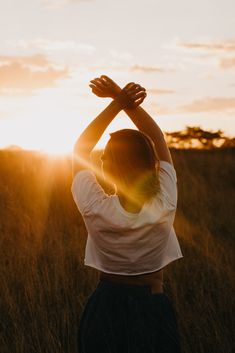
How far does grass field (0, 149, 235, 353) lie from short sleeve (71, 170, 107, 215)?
1.68m

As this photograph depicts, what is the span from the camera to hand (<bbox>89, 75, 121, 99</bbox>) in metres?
1.92

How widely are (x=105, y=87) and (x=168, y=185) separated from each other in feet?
1.41

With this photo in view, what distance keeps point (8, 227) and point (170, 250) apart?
406 cm

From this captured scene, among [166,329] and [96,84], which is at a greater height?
[96,84]

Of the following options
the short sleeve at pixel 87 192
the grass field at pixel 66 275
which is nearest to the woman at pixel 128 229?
the short sleeve at pixel 87 192

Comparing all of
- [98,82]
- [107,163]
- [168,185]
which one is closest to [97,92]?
[98,82]

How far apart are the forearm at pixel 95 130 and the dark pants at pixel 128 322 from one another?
49 cm

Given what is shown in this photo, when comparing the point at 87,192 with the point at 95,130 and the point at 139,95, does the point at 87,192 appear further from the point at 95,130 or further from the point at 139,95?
the point at 139,95

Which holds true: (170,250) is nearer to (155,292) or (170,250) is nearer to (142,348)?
(155,292)

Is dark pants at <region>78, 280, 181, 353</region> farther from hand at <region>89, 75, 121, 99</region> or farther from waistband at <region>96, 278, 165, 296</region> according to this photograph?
hand at <region>89, 75, 121, 99</region>

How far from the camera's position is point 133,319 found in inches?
74.5

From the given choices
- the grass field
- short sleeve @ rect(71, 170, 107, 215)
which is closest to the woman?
short sleeve @ rect(71, 170, 107, 215)

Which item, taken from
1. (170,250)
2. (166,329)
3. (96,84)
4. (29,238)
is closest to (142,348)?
(166,329)

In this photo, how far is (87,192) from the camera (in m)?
1.78
